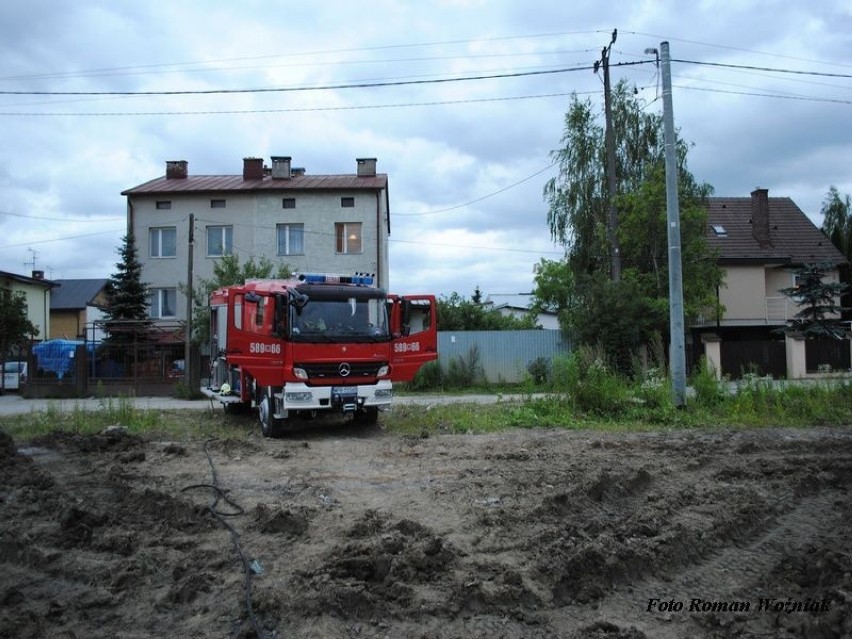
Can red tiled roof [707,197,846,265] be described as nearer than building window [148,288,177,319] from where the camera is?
No

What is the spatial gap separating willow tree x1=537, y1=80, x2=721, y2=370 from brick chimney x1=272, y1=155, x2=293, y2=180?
13681mm

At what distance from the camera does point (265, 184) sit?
33.9 m

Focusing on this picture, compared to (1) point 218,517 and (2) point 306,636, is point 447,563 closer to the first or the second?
(2) point 306,636

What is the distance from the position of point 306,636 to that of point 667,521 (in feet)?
11.6

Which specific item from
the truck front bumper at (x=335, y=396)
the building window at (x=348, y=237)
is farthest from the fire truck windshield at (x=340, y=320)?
the building window at (x=348, y=237)

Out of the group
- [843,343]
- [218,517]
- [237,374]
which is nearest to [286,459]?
[218,517]

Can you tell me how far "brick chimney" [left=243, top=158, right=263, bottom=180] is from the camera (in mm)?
35750

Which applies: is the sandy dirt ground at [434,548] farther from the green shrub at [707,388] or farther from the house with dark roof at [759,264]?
the house with dark roof at [759,264]

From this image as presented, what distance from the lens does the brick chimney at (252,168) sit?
35.8 meters

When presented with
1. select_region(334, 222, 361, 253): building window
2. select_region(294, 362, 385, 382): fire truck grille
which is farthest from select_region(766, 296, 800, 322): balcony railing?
select_region(294, 362, 385, 382): fire truck grille

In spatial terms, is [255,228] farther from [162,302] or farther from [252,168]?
[162,302]

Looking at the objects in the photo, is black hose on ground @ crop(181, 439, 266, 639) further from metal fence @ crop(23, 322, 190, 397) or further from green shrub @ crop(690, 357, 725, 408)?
metal fence @ crop(23, 322, 190, 397)

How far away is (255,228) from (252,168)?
14.0ft

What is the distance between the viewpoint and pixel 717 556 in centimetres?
531
